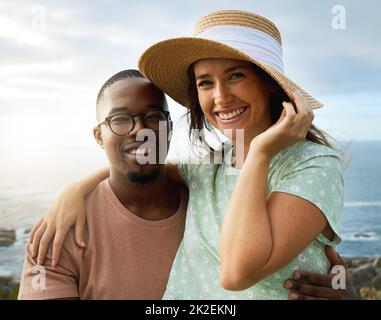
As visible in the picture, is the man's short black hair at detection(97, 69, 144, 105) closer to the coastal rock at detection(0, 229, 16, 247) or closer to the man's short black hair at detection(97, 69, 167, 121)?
the man's short black hair at detection(97, 69, 167, 121)

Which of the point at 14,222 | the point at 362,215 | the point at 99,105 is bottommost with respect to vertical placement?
the point at 99,105

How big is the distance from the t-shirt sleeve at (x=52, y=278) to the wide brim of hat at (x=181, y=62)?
952 millimetres

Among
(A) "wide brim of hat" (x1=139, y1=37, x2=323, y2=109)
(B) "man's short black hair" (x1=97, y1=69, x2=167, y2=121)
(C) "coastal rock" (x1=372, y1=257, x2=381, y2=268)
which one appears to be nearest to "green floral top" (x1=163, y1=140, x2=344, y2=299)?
(A) "wide brim of hat" (x1=139, y1=37, x2=323, y2=109)

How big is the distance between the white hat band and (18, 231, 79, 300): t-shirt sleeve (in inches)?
49.0

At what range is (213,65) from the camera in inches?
94.1

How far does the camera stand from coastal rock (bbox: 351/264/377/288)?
9.27 m

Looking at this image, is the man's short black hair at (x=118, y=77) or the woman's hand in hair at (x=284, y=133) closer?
the woman's hand in hair at (x=284, y=133)

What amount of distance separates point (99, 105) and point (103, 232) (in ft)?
2.19

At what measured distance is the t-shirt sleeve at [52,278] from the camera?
2586 mm

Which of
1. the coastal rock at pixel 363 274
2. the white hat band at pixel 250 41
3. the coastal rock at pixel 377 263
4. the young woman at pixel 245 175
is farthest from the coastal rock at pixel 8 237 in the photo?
the white hat band at pixel 250 41

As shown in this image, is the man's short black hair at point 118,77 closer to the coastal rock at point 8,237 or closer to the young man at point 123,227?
the young man at point 123,227

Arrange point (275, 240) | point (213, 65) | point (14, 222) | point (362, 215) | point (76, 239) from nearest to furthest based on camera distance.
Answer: point (275, 240) < point (213, 65) < point (76, 239) < point (14, 222) < point (362, 215)
